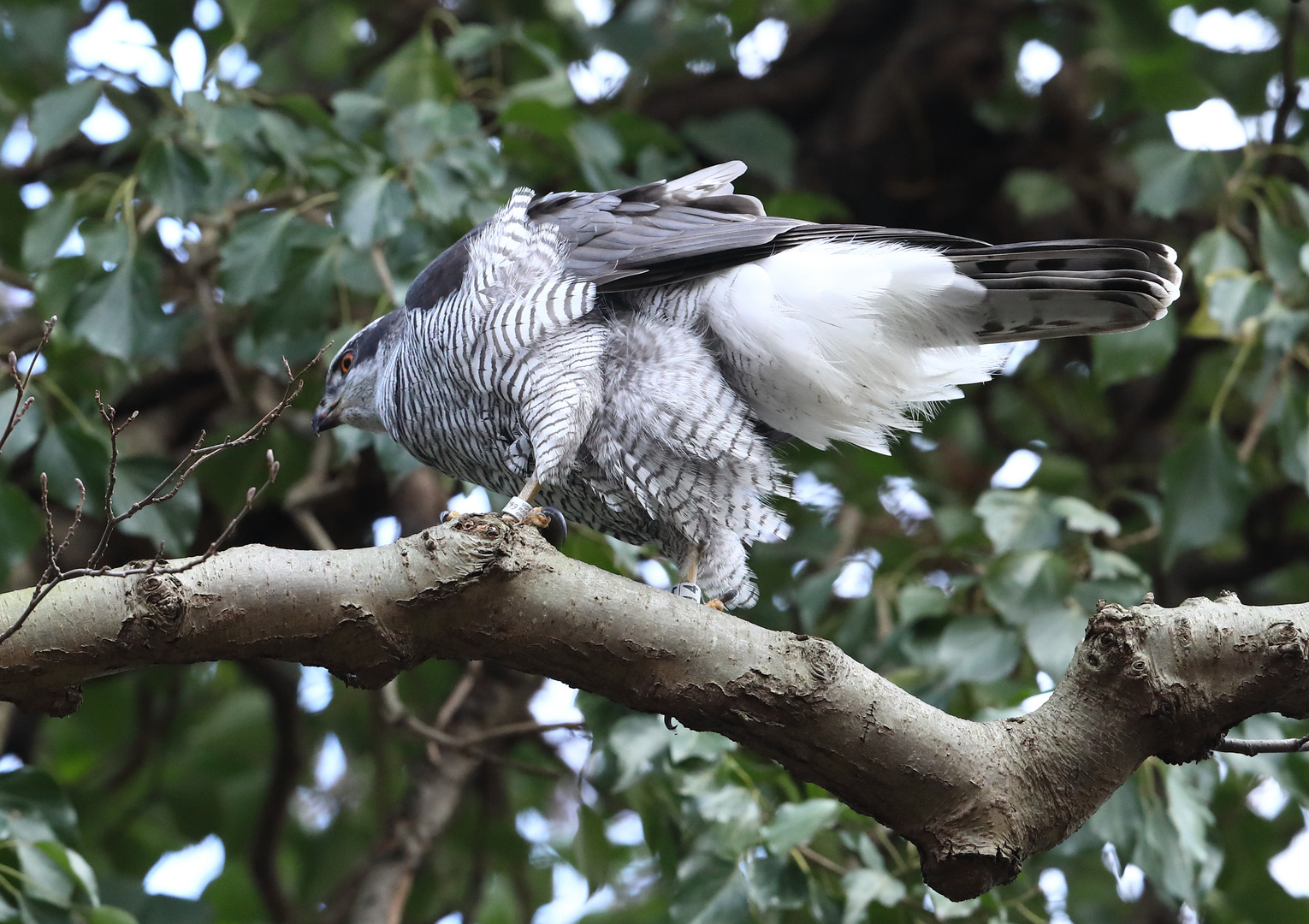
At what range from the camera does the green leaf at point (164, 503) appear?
3691mm

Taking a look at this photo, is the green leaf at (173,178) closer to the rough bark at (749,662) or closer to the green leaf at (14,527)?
the green leaf at (14,527)

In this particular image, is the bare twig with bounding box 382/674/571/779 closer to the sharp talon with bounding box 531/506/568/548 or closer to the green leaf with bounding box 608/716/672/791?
the green leaf with bounding box 608/716/672/791

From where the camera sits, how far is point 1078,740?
2.28 m

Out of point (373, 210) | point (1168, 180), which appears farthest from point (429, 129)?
point (1168, 180)

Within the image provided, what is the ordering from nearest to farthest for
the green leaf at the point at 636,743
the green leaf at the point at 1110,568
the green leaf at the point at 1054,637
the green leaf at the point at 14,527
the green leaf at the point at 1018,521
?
the green leaf at the point at 636,743 < the green leaf at the point at 1054,637 < the green leaf at the point at 14,527 < the green leaf at the point at 1110,568 < the green leaf at the point at 1018,521

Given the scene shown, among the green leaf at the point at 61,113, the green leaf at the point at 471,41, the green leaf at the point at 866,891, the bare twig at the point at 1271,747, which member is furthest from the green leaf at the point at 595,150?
the bare twig at the point at 1271,747


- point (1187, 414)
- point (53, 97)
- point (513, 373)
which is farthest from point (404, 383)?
point (1187, 414)

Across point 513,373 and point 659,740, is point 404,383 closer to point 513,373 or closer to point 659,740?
point 513,373

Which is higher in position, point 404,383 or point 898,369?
point 404,383

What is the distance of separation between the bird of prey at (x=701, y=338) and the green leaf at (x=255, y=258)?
26.4 inches

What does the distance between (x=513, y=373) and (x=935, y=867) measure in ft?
4.76

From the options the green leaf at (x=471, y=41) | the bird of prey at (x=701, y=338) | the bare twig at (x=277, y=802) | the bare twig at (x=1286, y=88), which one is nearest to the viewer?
the bird of prey at (x=701, y=338)

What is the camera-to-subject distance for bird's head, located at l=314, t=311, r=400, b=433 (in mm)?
3727

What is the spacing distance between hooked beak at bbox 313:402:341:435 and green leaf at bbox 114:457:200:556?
411 millimetres
